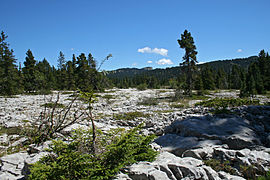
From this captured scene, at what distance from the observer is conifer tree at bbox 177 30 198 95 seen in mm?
24625

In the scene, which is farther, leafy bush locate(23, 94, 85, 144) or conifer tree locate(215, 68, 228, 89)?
conifer tree locate(215, 68, 228, 89)

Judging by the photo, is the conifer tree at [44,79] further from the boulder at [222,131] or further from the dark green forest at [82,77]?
the boulder at [222,131]

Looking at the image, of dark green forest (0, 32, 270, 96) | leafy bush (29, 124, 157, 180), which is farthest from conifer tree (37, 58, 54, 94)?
leafy bush (29, 124, 157, 180)

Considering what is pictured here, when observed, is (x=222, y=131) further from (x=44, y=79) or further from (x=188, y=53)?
(x=188, y=53)

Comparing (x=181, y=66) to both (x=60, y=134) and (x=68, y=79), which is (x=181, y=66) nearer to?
(x=60, y=134)

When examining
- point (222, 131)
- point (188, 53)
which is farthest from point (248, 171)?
point (188, 53)

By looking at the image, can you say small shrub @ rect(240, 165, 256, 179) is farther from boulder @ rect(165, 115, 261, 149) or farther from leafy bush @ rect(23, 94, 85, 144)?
leafy bush @ rect(23, 94, 85, 144)

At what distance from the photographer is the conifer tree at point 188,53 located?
24.6 meters

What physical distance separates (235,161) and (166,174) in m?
2.11

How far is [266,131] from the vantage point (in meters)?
6.46

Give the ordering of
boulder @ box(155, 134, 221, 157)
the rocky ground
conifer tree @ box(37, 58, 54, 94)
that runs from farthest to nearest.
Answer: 1. conifer tree @ box(37, 58, 54, 94)
2. boulder @ box(155, 134, 221, 157)
3. the rocky ground

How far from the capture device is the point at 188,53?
25109 millimetres

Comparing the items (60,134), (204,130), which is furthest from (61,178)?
(204,130)

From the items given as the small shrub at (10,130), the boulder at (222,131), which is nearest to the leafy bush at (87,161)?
the boulder at (222,131)
